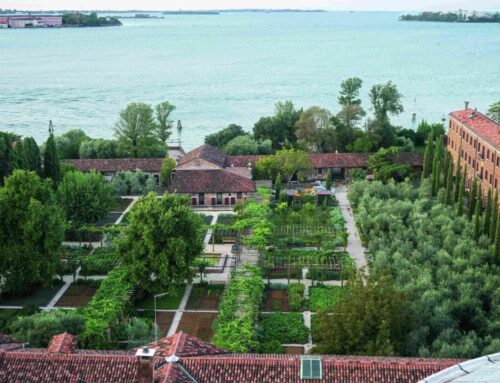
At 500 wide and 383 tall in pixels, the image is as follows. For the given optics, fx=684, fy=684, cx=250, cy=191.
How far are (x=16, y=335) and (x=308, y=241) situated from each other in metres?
20.2

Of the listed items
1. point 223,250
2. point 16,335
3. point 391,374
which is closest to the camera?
point 391,374

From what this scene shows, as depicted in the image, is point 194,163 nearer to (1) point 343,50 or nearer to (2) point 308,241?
(2) point 308,241

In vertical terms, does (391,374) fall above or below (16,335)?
above

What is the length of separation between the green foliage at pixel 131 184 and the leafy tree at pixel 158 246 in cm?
1952

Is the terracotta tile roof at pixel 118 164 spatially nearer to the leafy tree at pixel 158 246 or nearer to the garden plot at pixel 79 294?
the garden plot at pixel 79 294

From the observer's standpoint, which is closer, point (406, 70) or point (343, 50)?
point (406, 70)

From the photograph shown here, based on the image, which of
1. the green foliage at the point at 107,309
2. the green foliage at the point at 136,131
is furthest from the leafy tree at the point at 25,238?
the green foliage at the point at 136,131

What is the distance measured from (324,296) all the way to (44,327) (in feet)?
46.4

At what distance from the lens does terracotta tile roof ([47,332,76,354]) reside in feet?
70.1

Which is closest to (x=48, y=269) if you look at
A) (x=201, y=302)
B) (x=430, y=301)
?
(x=201, y=302)

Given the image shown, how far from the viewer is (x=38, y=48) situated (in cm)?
19488

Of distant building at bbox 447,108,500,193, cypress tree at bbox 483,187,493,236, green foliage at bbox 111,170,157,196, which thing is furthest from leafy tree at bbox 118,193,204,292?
distant building at bbox 447,108,500,193

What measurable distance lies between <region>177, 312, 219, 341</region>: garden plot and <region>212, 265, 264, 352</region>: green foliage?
66 cm

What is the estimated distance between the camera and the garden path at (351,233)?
40062 mm
